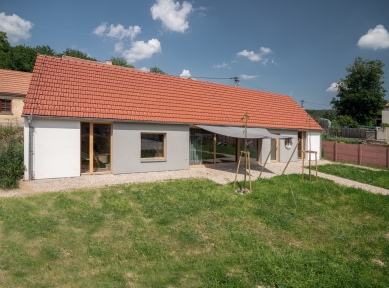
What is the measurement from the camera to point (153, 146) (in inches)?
517

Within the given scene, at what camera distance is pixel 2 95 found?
22.5m

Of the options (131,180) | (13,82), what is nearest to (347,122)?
(131,180)

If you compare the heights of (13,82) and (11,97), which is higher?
(13,82)

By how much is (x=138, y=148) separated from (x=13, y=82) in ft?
62.7

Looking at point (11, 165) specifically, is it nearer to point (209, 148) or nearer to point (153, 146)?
point (153, 146)

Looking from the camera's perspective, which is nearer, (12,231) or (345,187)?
(12,231)

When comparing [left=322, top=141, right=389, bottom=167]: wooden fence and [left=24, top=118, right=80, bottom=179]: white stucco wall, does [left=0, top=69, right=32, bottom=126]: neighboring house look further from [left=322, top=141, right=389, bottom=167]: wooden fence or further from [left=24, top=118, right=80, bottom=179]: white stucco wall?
[left=322, top=141, right=389, bottom=167]: wooden fence

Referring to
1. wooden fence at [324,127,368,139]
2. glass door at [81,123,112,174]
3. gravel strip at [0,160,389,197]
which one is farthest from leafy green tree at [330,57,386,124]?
glass door at [81,123,112,174]

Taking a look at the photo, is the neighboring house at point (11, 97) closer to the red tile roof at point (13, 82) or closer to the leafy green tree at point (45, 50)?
the red tile roof at point (13, 82)

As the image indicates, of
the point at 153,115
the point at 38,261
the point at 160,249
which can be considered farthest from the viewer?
the point at 153,115

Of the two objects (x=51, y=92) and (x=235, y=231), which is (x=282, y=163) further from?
(x=51, y=92)

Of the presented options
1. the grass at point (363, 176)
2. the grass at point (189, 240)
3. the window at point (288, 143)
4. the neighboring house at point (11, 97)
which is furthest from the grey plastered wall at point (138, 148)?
the neighboring house at point (11, 97)

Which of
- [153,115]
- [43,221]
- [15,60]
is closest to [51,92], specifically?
[153,115]

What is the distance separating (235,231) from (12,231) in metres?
4.99
